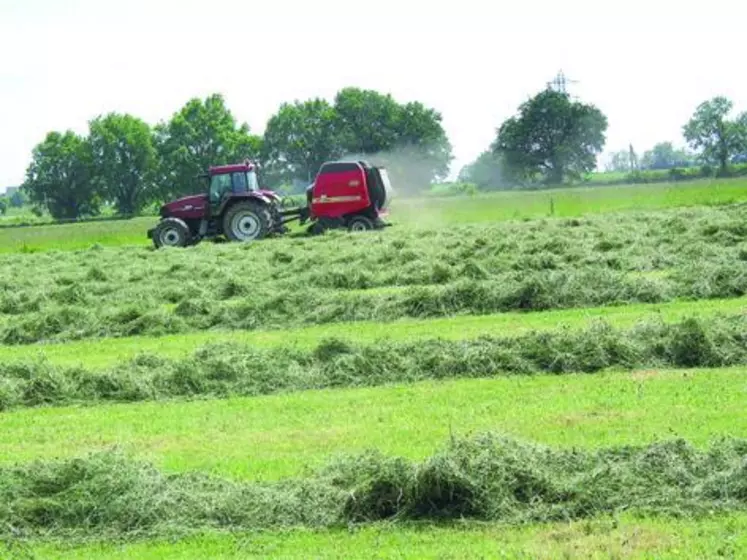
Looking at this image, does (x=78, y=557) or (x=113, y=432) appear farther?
(x=113, y=432)

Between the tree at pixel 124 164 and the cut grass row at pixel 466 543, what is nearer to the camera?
the cut grass row at pixel 466 543

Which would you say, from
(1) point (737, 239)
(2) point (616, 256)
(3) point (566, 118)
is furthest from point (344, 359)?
(3) point (566, 118)

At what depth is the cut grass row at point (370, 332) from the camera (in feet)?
47.1

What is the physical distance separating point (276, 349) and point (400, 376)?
1940 mm

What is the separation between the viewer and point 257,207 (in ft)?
109

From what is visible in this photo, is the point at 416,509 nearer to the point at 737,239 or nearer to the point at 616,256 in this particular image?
the point at 616,256

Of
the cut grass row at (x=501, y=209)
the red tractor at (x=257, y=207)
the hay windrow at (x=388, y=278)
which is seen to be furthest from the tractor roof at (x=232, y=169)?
the cut grass row at (x=501, y=209)

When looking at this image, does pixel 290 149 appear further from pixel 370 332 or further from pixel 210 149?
pixel 370 332

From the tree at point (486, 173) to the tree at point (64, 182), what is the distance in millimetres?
37321

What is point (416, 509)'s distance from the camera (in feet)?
24.1

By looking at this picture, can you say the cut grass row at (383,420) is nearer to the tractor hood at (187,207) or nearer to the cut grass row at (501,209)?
the tractor hood at (187,207)

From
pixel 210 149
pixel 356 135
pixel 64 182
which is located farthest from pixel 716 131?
pixel 64 182

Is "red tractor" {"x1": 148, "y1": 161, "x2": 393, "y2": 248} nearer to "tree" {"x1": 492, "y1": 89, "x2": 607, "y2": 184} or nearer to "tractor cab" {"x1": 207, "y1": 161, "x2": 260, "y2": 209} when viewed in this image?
"tractor cab" {"x1": 207, "y1": 161, "x2": 260, "y2": 209}

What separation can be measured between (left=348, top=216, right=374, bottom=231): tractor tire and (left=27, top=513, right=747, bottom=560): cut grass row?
27.7m
